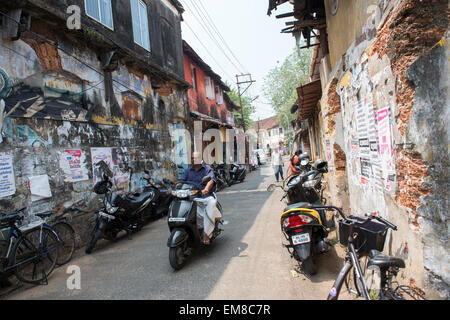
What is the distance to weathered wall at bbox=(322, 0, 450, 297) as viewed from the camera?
2.23m

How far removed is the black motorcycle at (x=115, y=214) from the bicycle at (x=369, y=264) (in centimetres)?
462

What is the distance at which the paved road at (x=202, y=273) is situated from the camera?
3.38 metres

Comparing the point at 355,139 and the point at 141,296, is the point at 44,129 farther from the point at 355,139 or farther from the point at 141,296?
the point at 355,139

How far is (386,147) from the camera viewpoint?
3100 millimetres

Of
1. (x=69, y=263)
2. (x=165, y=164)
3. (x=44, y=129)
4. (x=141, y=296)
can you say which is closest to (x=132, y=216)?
(x=69, y=263)

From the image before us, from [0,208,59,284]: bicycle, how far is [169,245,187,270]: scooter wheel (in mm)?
2002

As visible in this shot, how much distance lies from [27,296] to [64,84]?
4.42 metres

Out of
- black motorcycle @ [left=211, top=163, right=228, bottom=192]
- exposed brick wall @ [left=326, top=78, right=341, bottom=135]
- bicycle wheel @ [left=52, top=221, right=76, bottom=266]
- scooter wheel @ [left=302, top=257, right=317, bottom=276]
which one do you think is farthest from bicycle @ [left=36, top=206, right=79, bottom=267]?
black motorcycle @ [left=211, top=163, right=228, bottom=192]

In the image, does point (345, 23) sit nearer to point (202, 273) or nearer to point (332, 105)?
point (332, 105)

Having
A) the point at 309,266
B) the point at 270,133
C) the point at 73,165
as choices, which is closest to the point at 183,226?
the point at 309,266

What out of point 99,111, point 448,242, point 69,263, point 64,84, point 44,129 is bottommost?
point 69,263

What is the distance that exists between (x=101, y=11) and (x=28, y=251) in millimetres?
6811

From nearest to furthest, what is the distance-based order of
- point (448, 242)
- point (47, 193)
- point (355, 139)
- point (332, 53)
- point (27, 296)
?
1. point (448, 242)
2. point (27, 296)
3. point (355, 139)
4. point (47, 193)
5. point (332, 53)

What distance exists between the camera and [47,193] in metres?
5.46
